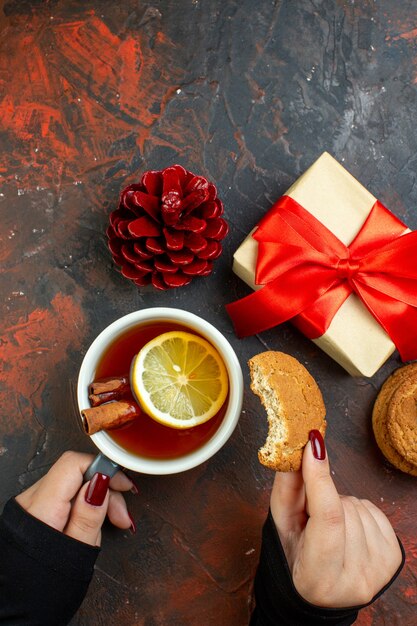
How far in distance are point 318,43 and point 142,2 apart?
1.11 feet

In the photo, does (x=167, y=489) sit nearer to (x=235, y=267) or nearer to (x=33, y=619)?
(x=33, y=619)

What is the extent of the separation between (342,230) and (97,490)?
1.96ft

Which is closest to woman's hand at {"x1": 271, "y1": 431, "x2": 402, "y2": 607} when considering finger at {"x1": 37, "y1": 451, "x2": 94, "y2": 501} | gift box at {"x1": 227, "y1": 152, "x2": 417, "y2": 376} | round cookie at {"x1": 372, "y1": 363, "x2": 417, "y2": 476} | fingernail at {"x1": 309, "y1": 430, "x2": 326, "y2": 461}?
fingernail at {"x1": 309, "y1": 430, "x2": 326, "y2": 461}

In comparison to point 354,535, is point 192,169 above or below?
above

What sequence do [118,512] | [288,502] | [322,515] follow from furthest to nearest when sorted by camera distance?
[118,512]
[288,502]
[322,515]

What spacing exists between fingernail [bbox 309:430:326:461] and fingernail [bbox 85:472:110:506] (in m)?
0.35

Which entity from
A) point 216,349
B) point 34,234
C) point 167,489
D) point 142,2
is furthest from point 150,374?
point 142,2

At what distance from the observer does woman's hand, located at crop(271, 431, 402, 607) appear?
2.92ft

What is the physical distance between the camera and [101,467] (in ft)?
3.37

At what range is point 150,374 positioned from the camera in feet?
3.36

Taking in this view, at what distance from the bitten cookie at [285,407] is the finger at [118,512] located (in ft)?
1.03

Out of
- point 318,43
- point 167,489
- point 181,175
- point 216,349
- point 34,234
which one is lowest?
point 167,489

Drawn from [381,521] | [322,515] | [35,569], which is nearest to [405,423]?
[381,521]

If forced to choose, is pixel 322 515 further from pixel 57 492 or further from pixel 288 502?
pixel 57 492
